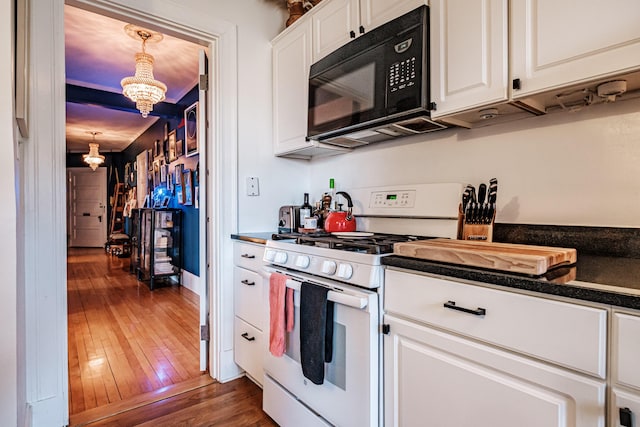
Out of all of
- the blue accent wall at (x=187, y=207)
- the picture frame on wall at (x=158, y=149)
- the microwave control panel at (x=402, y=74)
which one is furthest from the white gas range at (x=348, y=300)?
the picture frame on wall at (x=158, y=149)

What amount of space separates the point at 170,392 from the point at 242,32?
2229 millimetres

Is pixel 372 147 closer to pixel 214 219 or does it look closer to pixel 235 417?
pixel 214 219

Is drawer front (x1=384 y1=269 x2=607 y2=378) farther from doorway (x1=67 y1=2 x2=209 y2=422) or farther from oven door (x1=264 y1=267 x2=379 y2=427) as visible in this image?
doorway (x1=67 y1=2 x2=209 y2=422)

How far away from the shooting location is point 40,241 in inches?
62.2

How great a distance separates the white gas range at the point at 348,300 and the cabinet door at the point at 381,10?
0.80 metres

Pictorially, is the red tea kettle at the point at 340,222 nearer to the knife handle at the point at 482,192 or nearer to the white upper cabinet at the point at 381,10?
the knife handle at the point at 482,192

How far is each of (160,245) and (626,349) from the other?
15.2 ft

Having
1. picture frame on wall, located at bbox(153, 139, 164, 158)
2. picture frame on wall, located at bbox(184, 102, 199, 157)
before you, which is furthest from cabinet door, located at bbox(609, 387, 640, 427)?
picture frame on wall, located at bbox(153, 139, 164, 158)

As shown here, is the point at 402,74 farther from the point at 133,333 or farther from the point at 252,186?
the point at 133,333

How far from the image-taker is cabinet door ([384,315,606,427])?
782 millimetres

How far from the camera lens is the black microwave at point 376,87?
1.42 m

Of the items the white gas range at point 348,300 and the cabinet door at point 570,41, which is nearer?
the cabinet door at point 570,41

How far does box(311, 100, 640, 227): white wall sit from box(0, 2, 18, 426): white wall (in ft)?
5.23

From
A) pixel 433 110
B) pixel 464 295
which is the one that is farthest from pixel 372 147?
pixel 464 295
